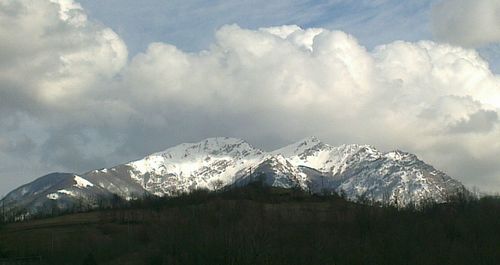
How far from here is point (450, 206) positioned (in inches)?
6004

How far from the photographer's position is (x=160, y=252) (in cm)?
11312

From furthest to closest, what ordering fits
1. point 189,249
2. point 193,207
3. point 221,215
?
point 193,207 → point 221,215 → point 189,249

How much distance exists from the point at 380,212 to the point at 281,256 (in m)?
66.2

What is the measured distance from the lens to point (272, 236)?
12162cm

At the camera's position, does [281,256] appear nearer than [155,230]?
Yes

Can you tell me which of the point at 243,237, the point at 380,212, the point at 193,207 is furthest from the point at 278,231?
the point at 193,207

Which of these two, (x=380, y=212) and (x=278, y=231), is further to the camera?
(x=380, y=212)

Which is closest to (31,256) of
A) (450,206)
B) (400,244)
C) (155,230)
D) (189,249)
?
(155,230)

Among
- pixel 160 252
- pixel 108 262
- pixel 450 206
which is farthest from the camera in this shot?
pixel 450 206

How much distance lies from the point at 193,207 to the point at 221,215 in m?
25.4

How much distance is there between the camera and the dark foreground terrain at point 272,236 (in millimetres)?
102000

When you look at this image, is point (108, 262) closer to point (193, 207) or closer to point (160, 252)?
point (160, 252)

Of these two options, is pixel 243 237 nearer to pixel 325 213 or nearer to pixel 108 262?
pixel 108 262

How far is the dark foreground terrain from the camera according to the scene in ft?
335
